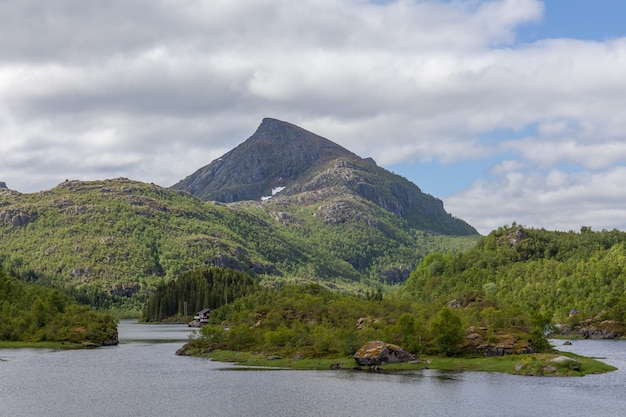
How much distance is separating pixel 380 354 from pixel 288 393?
117 feet

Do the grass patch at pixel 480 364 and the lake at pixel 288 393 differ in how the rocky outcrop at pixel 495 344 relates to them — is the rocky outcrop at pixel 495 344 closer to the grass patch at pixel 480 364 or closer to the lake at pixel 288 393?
the grass patch at pixel 480 364

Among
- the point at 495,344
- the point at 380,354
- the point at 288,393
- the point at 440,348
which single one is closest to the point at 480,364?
the point at 440,348

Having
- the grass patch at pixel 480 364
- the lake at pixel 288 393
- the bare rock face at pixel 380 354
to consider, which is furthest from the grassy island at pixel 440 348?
the lake at pixel 288 393

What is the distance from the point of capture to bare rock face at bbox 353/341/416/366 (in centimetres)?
15762

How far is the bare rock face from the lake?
5.39 m

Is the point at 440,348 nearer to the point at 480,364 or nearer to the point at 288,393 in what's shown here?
the point at 480,364

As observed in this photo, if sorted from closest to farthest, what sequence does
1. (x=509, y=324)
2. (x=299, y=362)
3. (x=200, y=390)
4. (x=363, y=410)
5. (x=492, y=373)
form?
(x=363, y=410) → (x=200, y=390) → (x=492, y=373) → (x=299, y=362) → (x=509, y=324)

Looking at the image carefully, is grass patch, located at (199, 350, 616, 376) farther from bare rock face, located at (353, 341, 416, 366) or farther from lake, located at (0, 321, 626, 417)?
lake, located at (0, 321, 626, 417)

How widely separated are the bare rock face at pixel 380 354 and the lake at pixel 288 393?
539 centimetres

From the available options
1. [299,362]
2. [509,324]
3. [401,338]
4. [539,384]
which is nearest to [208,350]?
[299,362]

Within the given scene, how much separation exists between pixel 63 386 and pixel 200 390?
25.6 metres

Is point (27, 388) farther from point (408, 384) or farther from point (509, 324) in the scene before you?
point (509, 324)

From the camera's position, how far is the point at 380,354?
518ft

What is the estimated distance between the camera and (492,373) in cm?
15125
